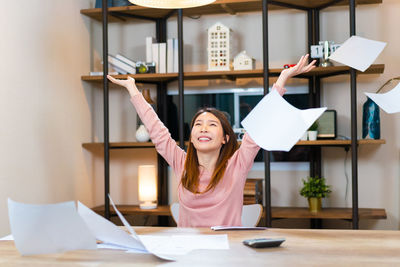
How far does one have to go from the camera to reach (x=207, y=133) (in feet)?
6.89

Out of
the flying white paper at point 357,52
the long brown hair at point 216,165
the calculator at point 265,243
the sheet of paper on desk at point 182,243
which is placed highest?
the flying white paper at point 357,52

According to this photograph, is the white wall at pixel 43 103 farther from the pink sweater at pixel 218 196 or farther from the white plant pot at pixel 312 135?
the white plant pot at pixel 312 135

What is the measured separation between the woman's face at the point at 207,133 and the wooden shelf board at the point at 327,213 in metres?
1.26

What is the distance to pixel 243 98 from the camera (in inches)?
144

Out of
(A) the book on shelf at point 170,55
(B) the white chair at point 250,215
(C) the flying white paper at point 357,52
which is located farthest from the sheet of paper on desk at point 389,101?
(A) the book on shelf at point 170,55

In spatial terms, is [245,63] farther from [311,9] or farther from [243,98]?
[311,9]

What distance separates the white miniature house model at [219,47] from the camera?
11.1 feet

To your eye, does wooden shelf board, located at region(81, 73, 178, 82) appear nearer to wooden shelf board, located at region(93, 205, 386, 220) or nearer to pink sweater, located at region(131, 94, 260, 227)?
wooden shelf board, located at region(93, 205, 386, 220)

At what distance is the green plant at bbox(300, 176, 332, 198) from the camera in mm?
3283

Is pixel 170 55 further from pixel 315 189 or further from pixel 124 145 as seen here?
pixel 315 189

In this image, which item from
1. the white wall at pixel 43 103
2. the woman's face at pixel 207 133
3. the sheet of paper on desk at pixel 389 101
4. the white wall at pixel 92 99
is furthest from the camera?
the white wall at pixel 92 99

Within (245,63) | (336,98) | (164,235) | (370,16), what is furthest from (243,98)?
(164,235)

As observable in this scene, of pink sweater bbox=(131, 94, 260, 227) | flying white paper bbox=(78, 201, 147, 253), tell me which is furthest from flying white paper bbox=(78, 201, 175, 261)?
pink sweater bbox=(131, 94, 260, 227)

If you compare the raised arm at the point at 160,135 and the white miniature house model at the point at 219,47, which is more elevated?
→ the white miniature house model at the point at 219,47
